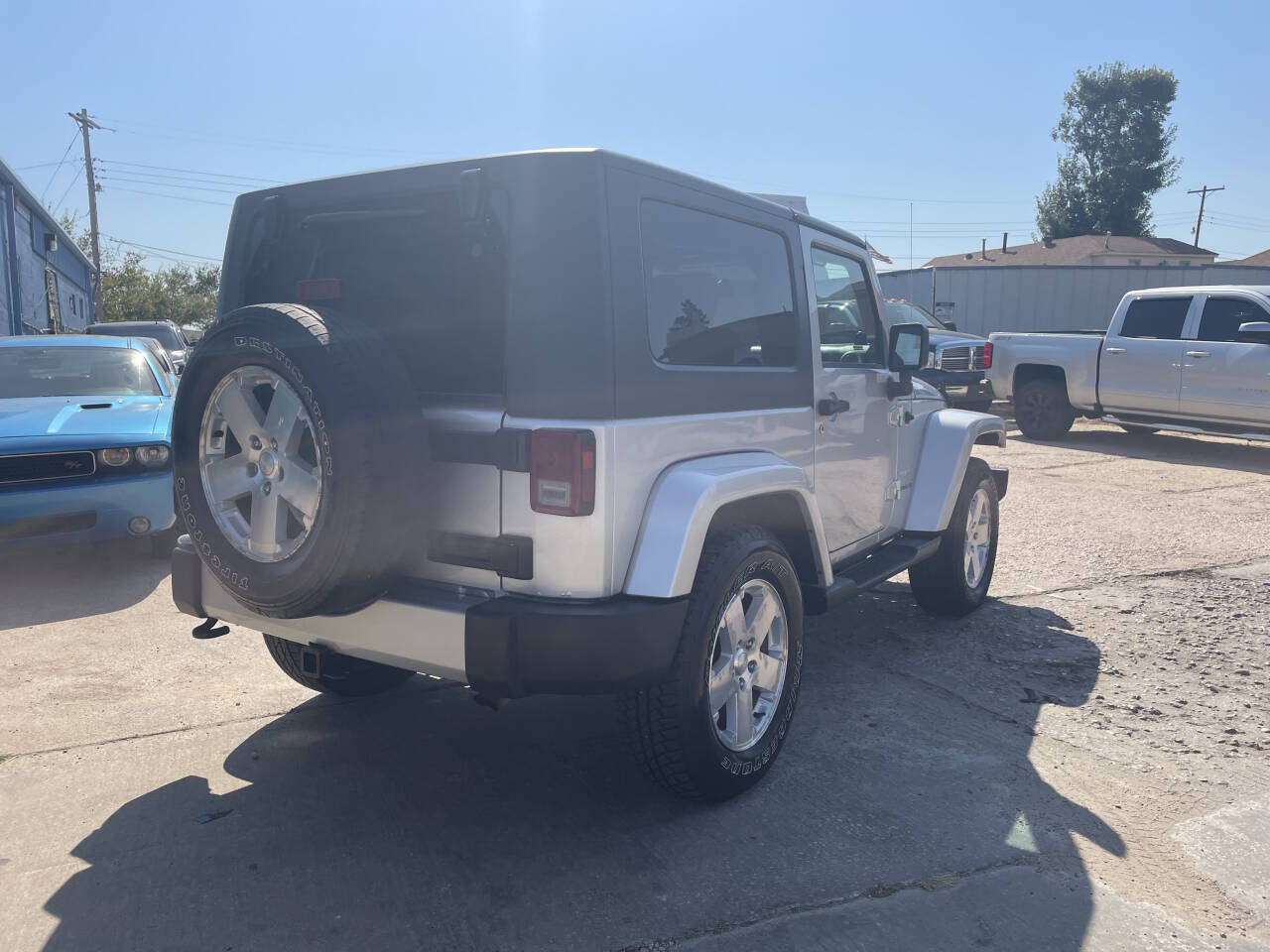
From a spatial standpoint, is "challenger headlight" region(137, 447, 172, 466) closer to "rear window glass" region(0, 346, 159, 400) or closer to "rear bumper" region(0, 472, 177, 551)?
"rear bumper" region(0, 472, 177, 551)

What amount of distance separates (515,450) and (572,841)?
1.23 meters

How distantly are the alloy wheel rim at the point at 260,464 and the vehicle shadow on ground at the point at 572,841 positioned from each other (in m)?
0.94

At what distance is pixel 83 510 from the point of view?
230 inches

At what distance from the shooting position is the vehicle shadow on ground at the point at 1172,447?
11844 mm

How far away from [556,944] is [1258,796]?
2.52m

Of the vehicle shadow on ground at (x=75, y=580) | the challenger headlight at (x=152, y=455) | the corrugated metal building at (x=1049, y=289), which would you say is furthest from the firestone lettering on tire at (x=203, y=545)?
the corrugated metal building at (x=1049, y=289)

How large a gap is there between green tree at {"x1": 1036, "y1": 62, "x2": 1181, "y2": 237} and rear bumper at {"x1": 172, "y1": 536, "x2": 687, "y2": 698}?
55462mm

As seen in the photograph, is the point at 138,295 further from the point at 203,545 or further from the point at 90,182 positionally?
the point at 203,545

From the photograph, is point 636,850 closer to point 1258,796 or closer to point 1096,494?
point 1258,796

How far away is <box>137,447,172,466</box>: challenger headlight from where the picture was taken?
6102 millimetres

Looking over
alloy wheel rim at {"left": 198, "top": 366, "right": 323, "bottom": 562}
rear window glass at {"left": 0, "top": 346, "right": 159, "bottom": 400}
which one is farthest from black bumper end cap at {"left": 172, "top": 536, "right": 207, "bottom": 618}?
rear window glass at {"left": 0, "top": 346, "right": 159, "bottom": 400}

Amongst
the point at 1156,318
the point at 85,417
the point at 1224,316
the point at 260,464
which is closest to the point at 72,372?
the point at 85,417

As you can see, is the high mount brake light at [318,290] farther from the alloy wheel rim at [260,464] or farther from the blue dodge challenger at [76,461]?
the blue dodge challenger at [76,461]

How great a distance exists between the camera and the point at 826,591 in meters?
3.90
